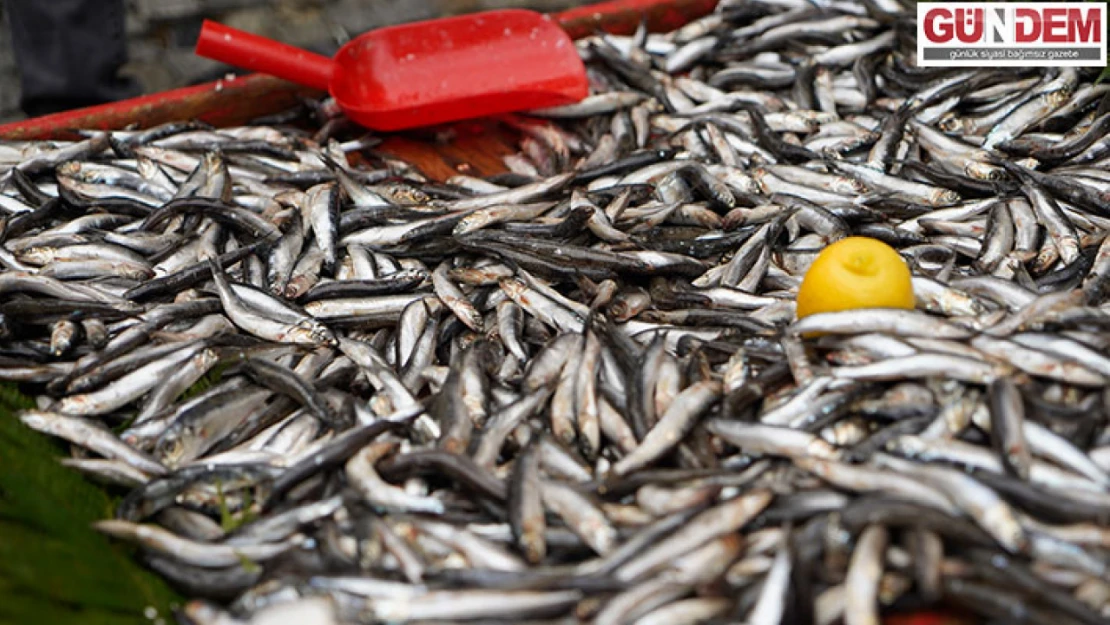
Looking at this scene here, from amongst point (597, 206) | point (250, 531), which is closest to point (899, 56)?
point (597, 206)

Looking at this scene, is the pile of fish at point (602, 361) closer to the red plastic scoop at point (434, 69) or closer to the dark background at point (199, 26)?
the red plastic scoop at point (434, 69)

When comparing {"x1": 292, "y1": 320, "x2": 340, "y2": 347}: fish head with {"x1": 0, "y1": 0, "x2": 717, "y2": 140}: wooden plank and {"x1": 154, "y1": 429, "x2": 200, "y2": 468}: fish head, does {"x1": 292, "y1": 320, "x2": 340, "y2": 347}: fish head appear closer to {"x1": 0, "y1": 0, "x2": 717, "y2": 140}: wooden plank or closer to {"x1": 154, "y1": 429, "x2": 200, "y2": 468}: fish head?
{"x1": 154, "y1": 429, "x2": 200, "y2": 468}: fish head

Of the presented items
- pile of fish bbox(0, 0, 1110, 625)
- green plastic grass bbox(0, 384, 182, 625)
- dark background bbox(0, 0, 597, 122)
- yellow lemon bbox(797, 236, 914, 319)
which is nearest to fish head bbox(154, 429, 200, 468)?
pile of fish bbox(0, 0, 1110, 625)

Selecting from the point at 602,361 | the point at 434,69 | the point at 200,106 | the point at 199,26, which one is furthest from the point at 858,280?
the point at 199,26

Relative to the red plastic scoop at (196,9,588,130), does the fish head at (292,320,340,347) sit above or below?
below

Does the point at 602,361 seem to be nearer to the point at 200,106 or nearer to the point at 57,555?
the point at 57,555

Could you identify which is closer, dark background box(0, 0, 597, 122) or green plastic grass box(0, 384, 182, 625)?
green plastic grass box(0, 384, 182, 625)

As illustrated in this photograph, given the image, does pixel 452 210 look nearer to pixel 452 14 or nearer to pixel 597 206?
pixel 597 206
